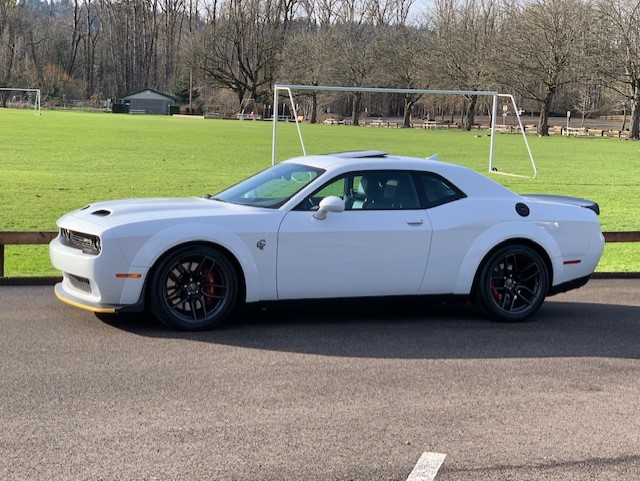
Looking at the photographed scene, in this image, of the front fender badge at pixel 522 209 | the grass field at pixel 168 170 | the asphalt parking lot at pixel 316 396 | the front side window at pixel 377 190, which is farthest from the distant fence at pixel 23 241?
the front fender badge at pixel 522 209

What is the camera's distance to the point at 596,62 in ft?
237

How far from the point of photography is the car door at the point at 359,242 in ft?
25.1

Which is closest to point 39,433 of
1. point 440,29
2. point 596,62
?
point 596,62

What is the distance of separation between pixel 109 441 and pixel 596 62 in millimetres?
72975

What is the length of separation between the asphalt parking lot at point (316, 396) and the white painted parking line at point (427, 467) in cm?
4

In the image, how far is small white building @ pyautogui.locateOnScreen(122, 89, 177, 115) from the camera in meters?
127

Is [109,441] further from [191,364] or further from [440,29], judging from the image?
[440,29]

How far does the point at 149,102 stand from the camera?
128 m

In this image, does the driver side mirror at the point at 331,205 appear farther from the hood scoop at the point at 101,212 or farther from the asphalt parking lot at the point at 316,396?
the hood scoop at the point at 101,212

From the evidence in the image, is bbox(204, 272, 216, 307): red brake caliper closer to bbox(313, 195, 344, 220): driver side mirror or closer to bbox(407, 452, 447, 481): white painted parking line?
bbox(313, 195, 344, 220): driver side mirror

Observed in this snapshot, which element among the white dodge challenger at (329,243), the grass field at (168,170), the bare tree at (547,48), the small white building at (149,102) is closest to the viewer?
the white dodge challenger at (329,243)

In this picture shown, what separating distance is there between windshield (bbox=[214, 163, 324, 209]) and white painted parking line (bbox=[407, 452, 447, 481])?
11.4 feet

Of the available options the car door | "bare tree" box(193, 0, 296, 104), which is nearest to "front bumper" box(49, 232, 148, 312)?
the car door

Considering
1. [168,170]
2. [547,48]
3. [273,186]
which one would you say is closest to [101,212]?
[273,186]
